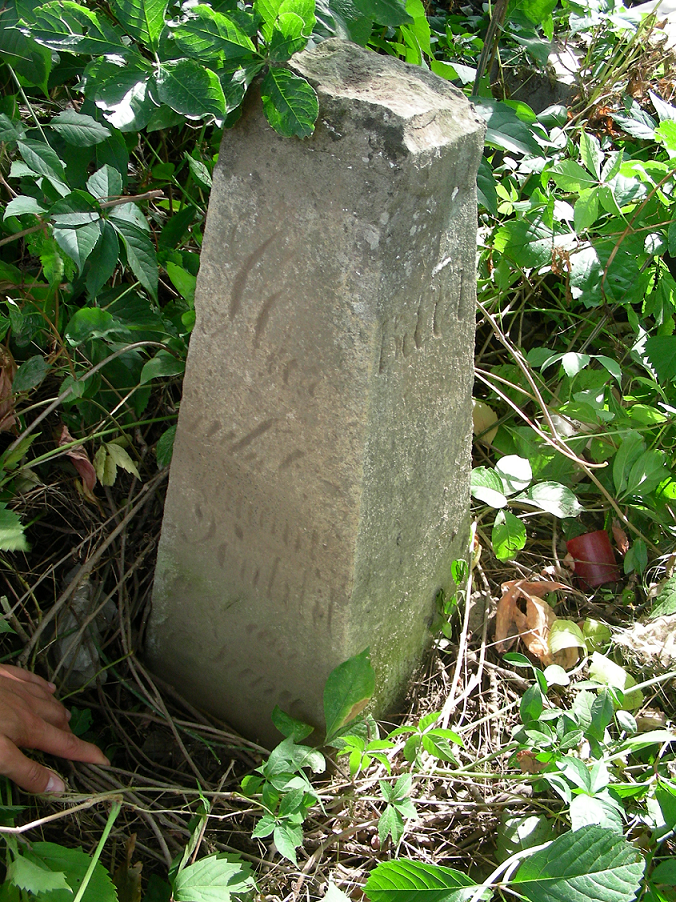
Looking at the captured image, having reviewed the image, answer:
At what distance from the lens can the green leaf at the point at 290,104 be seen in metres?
0.99

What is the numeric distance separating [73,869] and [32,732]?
0.81ft

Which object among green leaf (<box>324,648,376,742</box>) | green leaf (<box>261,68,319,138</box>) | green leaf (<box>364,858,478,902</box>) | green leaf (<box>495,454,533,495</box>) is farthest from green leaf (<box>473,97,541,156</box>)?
green leaf (<box>364,858,478,902</box>)

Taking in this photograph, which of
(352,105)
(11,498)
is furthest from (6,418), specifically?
(352,105)

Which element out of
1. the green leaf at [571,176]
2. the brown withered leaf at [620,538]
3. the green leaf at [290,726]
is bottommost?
the green leaf at [290,726]

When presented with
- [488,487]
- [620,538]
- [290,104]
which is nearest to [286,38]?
[290,104]

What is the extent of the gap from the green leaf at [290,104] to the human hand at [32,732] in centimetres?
101

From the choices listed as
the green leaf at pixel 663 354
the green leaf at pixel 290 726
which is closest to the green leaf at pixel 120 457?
the green leaf at pixel 290 726

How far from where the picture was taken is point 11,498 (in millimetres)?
1506

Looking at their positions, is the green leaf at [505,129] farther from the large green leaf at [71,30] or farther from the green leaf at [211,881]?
the green leaf at [211,881]

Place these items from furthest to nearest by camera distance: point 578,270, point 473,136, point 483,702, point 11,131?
1. point 578,270
2. point 483,702
3. point 11,131
4. point 473,136

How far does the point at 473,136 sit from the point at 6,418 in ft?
3.29

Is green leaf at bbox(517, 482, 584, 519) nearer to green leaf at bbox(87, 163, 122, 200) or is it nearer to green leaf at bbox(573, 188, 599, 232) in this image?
green leaf at bbox(573, 188, 599, 232)

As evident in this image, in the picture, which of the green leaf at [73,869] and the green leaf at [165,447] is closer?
the green leaf at [73,869]

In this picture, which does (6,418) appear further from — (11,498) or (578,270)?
(578,270)
